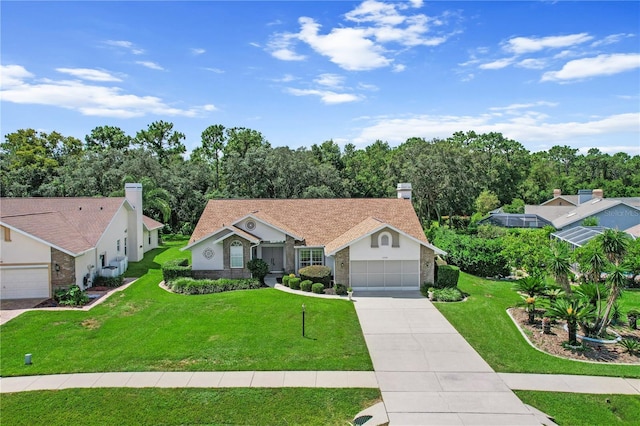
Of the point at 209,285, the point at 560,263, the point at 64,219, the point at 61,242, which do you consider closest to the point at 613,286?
the point at 560,263

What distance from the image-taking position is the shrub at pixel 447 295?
80.4ft

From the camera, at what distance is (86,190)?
50656 millimetres

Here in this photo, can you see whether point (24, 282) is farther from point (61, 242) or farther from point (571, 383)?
point (571, 383)

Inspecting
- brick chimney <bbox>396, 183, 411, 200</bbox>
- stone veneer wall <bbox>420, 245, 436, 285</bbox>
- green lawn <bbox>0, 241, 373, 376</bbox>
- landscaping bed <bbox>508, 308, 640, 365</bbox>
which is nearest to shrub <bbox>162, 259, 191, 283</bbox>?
green lawn <bbox>0, 241, 373, 376</bbox>

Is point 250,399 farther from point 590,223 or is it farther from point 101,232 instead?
point 590,223

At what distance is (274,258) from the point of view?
1192 inches

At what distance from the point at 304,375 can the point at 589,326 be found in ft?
40.8

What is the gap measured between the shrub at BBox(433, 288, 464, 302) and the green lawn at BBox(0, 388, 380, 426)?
39.0 feet

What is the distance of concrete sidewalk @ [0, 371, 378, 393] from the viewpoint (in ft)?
46.2

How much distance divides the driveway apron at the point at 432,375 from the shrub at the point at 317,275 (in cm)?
452

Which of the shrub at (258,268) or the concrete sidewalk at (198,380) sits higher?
the shrub at (258,268)

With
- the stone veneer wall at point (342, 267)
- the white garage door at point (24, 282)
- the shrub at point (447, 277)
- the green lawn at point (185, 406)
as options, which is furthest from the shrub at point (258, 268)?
the green lawn at point (185, 406)

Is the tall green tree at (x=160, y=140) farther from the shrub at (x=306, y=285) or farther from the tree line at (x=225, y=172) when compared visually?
the shrub at (x=306, y=285)

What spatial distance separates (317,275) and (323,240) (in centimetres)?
352
